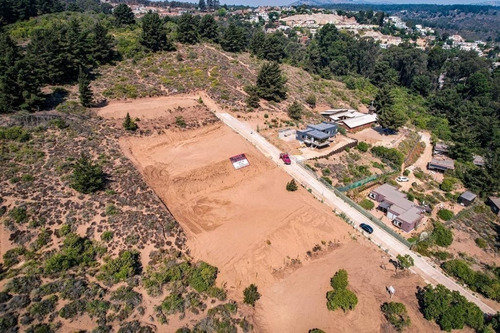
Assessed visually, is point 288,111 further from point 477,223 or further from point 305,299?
point 305,299

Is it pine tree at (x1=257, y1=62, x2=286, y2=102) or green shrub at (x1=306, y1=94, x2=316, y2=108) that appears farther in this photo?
green shrub at (x1=306, y1=94, x2=316, y2=108)

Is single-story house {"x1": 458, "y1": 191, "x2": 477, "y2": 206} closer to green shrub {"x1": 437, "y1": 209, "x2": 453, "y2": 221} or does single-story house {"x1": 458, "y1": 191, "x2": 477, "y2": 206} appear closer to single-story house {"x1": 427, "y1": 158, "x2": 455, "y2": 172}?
green shrub {"x1": 437, "y1": 209, "x2": 453, "y2": 221}

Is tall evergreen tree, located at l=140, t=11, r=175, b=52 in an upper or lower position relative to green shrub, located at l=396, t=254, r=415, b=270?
Result: upper

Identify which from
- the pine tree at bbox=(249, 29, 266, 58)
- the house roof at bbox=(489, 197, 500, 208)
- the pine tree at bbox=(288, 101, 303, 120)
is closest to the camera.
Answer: the house roof at bbox=(489, 197, 500, 208)

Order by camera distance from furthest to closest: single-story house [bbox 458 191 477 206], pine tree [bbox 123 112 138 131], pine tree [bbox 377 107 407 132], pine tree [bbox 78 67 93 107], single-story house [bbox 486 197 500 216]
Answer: pine tree [bbox 377 107 407 132]
pine tree [bbox 78 67 93 107]
single-story house [bbox 486 197 500 216]
single-story house [bbox 458 191 477 206]
pine tree [bbox 123 112 138 131]

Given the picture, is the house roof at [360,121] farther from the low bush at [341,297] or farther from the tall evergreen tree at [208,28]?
the tall evergreen tree at [208,28]

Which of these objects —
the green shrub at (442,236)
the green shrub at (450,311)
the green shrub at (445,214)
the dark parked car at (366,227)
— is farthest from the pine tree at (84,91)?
the green shrub at (445,214)

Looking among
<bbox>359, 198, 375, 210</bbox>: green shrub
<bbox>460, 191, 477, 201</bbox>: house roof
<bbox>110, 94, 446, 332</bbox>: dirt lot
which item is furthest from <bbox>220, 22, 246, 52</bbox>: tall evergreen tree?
<bbox>460, 191, 477, 201</bbox>: house roof

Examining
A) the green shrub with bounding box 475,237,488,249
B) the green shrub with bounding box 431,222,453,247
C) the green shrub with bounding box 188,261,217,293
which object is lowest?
the green shrub with bounding box 475,237,488,249
